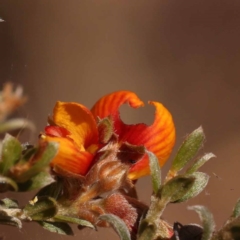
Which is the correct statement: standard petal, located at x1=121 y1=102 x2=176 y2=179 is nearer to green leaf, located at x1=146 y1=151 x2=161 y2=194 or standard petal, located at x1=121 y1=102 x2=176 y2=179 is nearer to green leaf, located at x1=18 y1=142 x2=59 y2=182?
green leaf, located at x1=146 y1=151 x2=161 y2=194

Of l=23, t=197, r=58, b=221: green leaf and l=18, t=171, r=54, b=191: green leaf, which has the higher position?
l=18, t=171, r=54, b=191: green leaf

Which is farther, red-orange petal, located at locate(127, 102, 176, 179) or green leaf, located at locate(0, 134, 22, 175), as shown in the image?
red-orange petal, located at locate(127, 102, 176, 179)

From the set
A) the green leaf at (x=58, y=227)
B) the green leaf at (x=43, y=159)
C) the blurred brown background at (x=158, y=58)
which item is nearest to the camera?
the green leaf at (x=43, y=159)

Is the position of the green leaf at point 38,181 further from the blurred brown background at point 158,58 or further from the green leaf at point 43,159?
the blurred brown background at point 158,58

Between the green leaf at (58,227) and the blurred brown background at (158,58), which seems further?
the blurred brown background at (158,58)

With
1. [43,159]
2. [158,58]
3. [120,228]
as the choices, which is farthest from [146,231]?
[158,58]

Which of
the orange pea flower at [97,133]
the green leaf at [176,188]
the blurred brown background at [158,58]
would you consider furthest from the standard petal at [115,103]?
the blurred brown background at [158,58]

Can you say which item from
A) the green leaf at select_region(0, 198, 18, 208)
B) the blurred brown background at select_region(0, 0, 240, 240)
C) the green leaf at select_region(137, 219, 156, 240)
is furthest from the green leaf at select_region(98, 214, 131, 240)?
the blurred brown background at select_region(0, 0, 240, 240)
